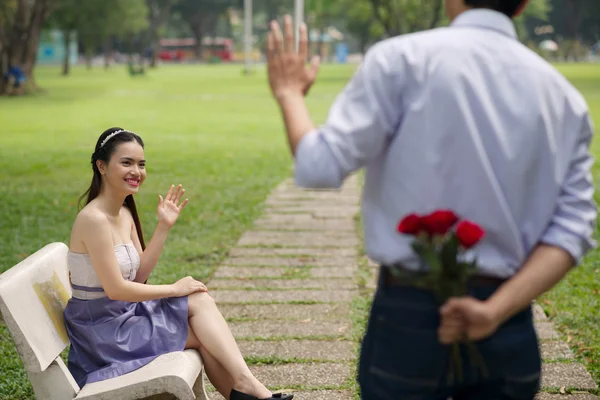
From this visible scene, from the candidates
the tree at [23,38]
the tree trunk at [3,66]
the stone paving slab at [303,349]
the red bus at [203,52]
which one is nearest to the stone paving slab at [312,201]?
the stone paving slab at [303,349]

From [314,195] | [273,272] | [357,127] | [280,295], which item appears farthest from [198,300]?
[314,195]

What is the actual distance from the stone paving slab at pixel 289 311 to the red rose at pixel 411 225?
11.4 ft

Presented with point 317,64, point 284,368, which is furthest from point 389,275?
point 284,368

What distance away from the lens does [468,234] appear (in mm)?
1778

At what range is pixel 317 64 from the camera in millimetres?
2100

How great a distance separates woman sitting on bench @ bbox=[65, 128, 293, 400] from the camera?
3.32 meters

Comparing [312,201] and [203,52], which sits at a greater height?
[312,201]

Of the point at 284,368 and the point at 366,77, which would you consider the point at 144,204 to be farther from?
the point at 366,77

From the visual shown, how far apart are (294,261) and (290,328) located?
5.68 feet

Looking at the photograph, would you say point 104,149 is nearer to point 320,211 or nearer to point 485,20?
point 485,20

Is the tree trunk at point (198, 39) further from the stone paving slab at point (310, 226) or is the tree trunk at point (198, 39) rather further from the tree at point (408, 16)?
the stone paving slab at point (310, 226)

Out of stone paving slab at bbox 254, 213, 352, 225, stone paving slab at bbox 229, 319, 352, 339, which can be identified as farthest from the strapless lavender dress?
stone paving slab at bbox 254, 213, 352, 225

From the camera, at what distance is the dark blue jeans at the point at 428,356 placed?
1932mm

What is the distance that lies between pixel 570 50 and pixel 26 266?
247 feet
